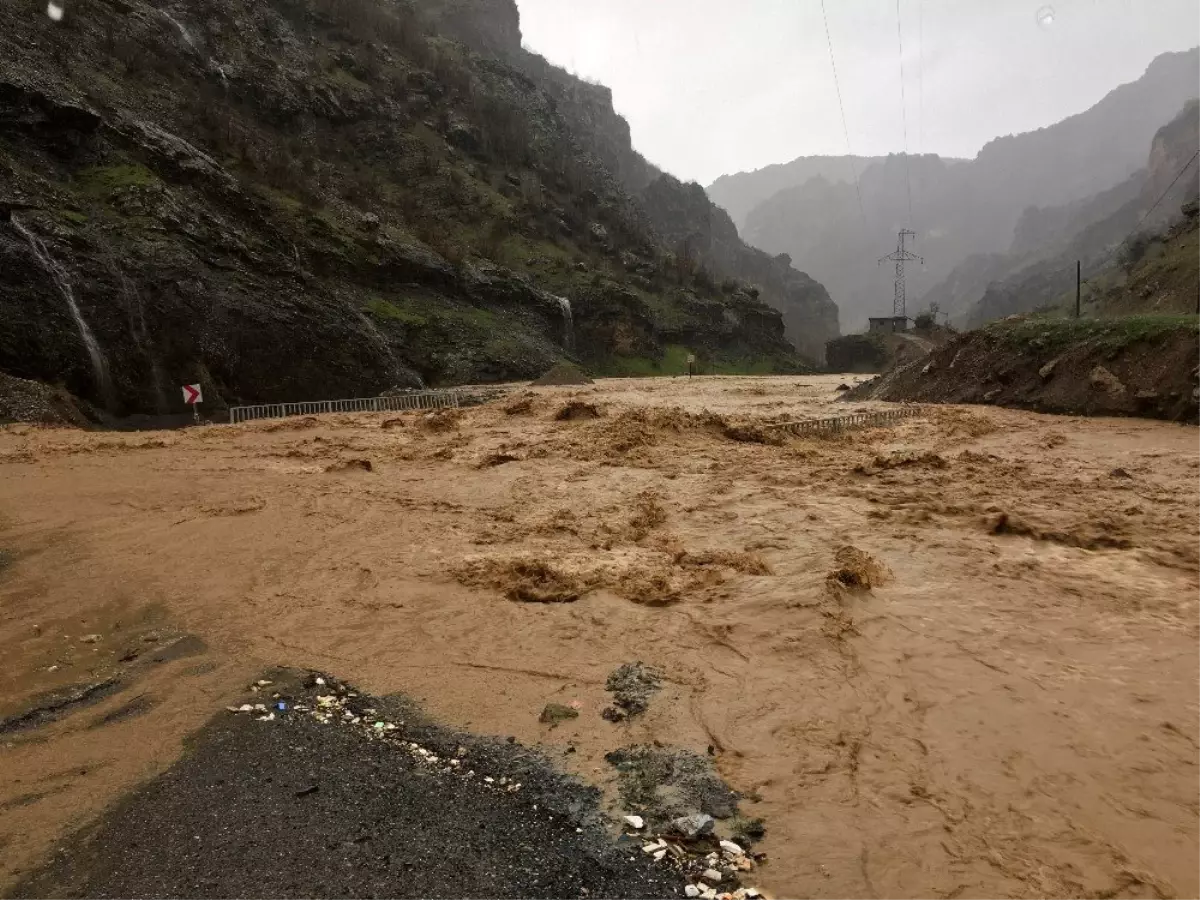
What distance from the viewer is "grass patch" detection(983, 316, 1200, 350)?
19750 mm

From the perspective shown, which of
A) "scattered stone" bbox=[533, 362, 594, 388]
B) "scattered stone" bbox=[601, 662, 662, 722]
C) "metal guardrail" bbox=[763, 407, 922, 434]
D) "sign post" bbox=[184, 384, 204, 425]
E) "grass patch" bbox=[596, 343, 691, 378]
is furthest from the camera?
"grass patch" bbox=[596, 343, 691, 378]

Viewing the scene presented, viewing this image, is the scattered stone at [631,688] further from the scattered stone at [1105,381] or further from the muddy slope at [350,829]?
the scattered stone at [1105,381]

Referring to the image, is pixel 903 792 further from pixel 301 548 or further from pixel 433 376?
pixel 433 376

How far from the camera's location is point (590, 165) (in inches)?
3398

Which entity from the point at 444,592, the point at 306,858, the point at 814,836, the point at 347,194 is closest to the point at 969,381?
the point at 444,592

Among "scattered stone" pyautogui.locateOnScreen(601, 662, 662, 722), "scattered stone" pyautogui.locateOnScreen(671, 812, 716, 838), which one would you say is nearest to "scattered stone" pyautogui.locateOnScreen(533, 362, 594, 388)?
"scattered stone" pyautogui.locateOnScreen(601, 662, 662, 722)

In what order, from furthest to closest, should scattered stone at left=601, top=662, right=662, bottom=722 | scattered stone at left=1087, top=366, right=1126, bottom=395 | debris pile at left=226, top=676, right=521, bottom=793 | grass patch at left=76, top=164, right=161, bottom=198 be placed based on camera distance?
1. grass patch at left=76, top=164, right=161, bottom=198
2. scattered stone at left=1087, top=366, right=1126, bottom=395
3. scattered stone at left=601, top=662, right=662, bottom=722
4. debris pile at left=226, top=676, right=521, bottom=793

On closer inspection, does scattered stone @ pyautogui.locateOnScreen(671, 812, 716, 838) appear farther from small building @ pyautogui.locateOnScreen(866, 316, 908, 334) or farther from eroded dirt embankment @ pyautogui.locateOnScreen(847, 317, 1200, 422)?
small building @ pyautogui.locateOnScreen(866, 316, 908, 334)

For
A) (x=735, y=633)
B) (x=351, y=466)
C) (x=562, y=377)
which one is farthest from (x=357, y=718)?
(x=562, y=377)

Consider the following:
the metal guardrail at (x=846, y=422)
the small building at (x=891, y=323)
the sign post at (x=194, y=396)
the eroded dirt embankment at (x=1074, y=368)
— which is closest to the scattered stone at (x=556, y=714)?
the metal guardrail at (x=846, y=422)

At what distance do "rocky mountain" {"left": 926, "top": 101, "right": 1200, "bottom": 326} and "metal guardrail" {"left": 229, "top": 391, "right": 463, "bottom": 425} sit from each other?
41.3 m

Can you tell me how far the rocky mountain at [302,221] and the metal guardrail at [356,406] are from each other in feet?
4.03

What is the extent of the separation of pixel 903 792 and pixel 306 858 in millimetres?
3344

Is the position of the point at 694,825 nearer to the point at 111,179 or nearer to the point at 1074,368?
the point at 1074,368
